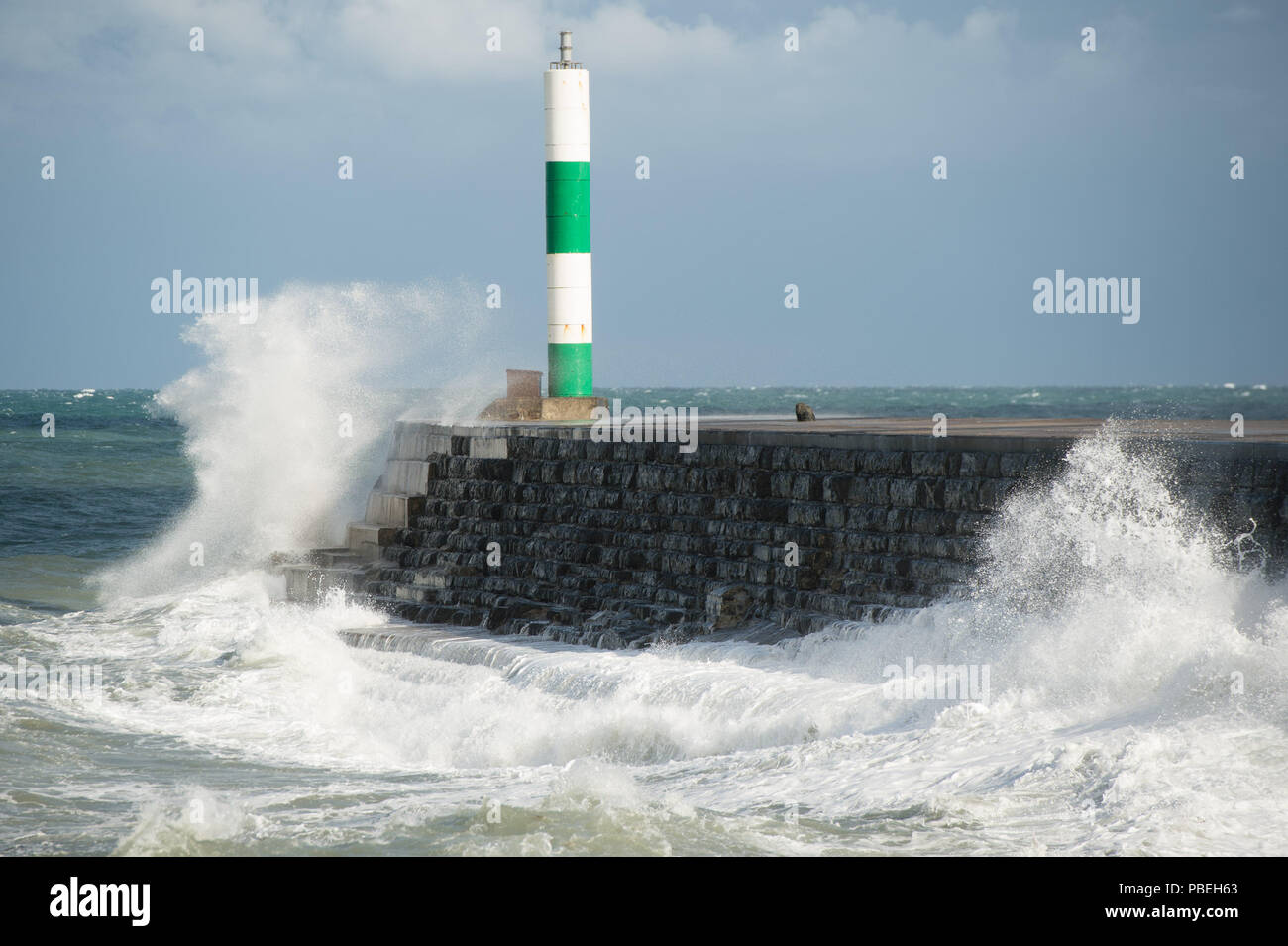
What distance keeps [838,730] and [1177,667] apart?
1673mm

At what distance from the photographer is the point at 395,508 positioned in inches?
527

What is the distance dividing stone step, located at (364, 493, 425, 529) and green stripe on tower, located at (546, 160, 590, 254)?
3137mm

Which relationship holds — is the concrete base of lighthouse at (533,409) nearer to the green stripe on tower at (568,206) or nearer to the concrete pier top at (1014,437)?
the green stripe on tower at (568,206)

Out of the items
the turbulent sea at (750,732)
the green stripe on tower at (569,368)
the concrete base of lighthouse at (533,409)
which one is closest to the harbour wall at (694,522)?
the turbulent sea at (750,732)

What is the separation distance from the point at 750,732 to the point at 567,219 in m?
8.21

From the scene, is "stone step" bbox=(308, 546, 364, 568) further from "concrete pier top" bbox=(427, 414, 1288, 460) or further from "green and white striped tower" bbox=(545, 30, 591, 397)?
"green and white striped tower" bbox=(545, 30, 591, 397)

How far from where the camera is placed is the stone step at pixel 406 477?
1340 centimetres

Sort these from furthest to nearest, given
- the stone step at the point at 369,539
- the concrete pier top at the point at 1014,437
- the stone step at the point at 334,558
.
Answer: the stone step at the point at 334,558
the stone step at the point at 369,539
the concrete pier top at the point at 1014,437

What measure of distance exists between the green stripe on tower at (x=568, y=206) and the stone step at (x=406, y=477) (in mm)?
2771

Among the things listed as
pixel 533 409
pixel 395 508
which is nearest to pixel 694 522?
pixel 395 508

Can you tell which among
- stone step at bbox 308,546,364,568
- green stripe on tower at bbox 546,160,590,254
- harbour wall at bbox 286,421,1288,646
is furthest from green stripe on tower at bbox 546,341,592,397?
stone step at bbox 308,546,364,568
